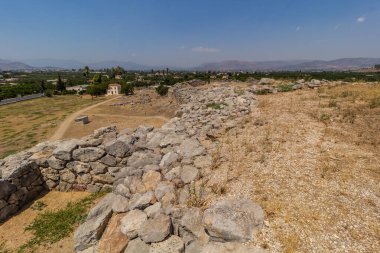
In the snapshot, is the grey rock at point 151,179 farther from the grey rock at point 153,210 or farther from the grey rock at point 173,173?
the grey rock at point 153,210

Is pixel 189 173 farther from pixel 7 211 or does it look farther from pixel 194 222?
pixel 7 211

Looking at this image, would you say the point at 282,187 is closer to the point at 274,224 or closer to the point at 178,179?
the point at 274,224

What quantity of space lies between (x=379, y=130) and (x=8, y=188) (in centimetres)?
1624

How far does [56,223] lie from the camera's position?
30.0 feet

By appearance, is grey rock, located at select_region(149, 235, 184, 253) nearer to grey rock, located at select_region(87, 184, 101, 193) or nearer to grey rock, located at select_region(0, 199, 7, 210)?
grey rock, located at select_region(87, 184, 101, 193)

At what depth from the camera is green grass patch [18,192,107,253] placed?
8.32 meters

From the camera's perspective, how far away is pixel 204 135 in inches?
458

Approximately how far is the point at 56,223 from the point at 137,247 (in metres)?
5.02

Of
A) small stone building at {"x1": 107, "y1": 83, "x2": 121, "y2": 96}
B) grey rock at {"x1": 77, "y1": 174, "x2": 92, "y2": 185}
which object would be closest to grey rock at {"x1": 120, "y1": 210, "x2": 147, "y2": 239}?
grey rock at {"x1": 77, "y1": 174, "x2": 92, "y2": 185}

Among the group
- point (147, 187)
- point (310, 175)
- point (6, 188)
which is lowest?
point (6, 188)

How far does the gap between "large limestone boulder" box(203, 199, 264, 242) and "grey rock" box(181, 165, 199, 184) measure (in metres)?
1.77

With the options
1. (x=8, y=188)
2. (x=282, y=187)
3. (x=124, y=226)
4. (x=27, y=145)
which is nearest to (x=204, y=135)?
(x=282, y=187)

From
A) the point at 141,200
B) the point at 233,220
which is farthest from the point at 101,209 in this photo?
the point at 233,220

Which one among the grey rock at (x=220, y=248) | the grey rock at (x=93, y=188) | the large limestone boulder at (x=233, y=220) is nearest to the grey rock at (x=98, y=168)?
the grey rock at (x=93, y=188)
